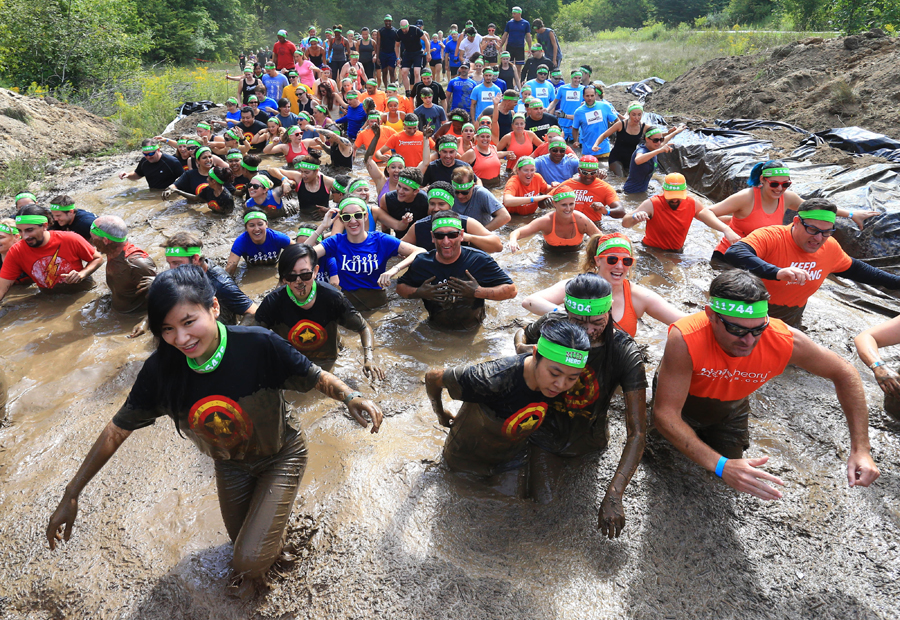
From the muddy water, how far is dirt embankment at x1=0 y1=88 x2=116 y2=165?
8968 millimetres

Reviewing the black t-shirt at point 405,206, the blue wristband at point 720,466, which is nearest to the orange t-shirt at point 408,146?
the black t-shirt at point 405,206

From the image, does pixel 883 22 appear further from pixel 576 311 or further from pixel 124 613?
pixel 124 613

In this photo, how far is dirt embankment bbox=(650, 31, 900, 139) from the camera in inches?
391

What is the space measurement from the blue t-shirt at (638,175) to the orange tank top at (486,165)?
2.27m

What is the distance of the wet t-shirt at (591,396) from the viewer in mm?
3164

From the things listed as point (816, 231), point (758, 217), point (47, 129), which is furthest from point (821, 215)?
point (47, 129)

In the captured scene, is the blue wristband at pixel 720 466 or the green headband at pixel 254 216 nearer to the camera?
the blue wristband at pixel 720 466

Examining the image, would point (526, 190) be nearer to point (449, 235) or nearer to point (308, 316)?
point (449, 235)

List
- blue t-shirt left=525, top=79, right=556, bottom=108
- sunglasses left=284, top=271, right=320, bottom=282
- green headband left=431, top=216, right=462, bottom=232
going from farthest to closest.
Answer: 1. blue t-shirt left=525, top=79, right=556, bottom=108
2. green headband left=431, top=216, right=462, bottom=232
3. sunglasses left=284, top=271, right=320, bottom=282

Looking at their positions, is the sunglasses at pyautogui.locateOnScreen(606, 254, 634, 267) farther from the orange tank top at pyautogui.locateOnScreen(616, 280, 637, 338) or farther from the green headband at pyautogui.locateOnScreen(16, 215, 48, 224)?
the green headband at pyautogui.locateOnScreen(16, 215, 48, 224)

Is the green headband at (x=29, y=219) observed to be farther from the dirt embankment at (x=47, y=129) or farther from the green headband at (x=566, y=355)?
the dirt embankment at (x=47, y=129)

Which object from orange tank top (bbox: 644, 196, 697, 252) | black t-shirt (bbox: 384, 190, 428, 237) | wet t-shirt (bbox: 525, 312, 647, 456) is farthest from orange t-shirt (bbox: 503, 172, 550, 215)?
wet t-shirt (bbox: 525, 312, 647, 456)

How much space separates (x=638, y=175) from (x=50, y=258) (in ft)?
27.8

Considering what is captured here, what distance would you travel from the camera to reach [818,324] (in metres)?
5.27
